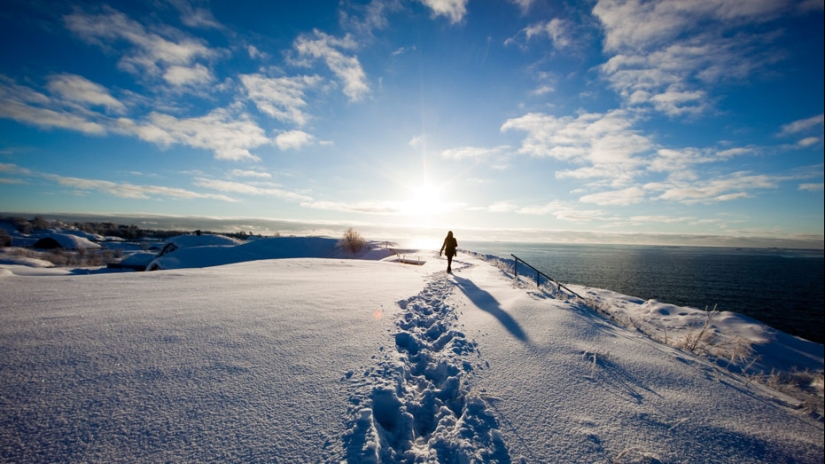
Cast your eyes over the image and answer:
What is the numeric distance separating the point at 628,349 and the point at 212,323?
23.2 feet

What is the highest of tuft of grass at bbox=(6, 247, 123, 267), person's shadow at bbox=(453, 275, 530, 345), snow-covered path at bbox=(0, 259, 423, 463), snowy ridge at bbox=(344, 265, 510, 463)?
snow-covered path at bbox=(0, 259, 423, 463)

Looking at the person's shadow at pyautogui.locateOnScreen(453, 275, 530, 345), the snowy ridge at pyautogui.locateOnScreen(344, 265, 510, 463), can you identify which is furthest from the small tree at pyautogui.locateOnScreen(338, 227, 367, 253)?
the snowy ridge at pyautogui.locateOnScreen(344, 265, 510, 463)

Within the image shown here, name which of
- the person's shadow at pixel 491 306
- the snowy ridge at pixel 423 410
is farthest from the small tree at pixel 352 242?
the snowy ridge at pixel 423 410

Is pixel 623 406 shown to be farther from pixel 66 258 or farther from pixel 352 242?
pixel 66 258

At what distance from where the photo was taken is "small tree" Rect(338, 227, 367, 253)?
37.2 metres

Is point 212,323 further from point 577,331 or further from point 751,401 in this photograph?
point 751,401

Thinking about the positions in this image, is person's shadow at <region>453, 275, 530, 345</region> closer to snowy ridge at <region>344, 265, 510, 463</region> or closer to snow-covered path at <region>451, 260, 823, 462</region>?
snow-covered path at <region>451, 260, 823, 462</region>

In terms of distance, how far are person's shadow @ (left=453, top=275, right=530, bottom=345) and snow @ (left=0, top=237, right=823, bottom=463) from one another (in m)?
0.18

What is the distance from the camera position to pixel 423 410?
11.1ft

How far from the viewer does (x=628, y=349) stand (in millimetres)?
5059

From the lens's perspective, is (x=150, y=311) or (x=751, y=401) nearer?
(x=751, y=401)

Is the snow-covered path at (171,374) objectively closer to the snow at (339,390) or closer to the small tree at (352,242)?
the snow at (339,390)

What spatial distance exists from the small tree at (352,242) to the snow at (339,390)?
3128cm

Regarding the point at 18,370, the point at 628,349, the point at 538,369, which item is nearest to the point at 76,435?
the point at 18,370
